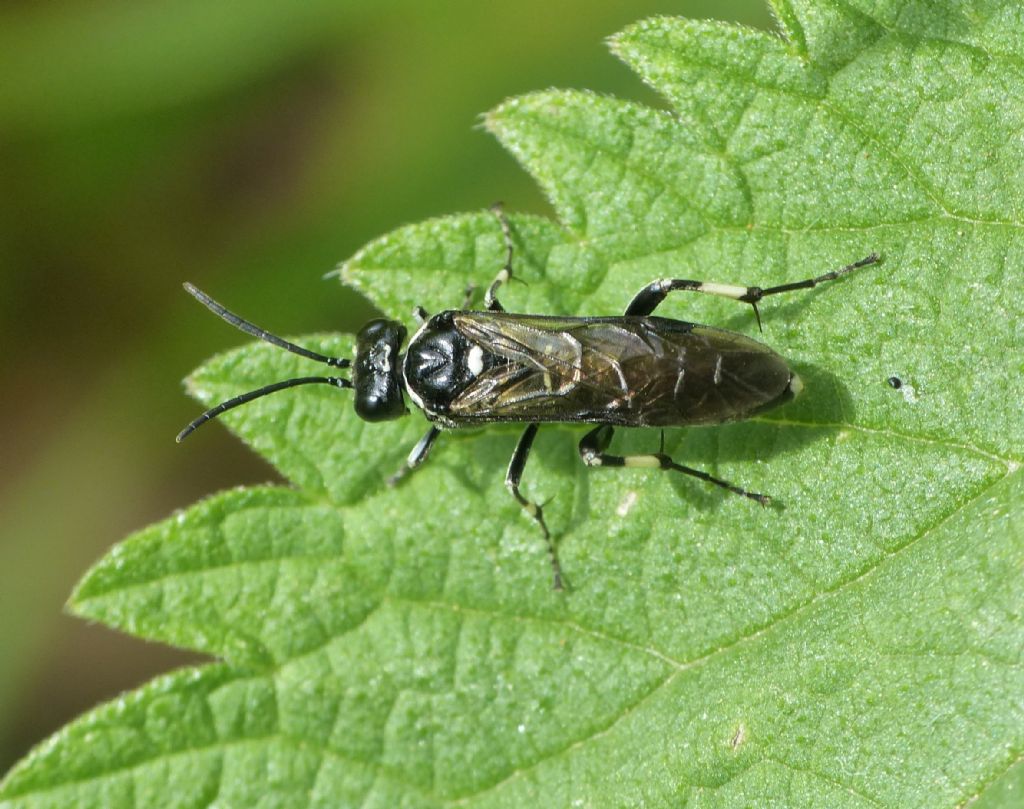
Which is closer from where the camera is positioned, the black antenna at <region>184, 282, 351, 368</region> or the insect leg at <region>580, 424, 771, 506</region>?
the insect leg at <region>580, 424, 771, 506</region>

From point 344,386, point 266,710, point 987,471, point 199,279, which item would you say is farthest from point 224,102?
point 987,471

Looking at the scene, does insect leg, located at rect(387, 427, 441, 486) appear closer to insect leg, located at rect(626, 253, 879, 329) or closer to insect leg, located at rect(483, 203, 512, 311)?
insect leg, located at rect(483, 203, 512, 311)

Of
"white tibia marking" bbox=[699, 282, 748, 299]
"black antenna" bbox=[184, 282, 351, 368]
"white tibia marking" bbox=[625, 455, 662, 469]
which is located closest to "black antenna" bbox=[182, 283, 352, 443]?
"black antenna" bbox=[184, 282, 351, 368]

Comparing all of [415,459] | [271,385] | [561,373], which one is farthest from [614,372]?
[271,385]

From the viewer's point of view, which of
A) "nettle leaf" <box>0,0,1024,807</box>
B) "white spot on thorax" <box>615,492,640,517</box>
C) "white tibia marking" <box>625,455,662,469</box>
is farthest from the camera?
"white spot on thorax" <box>615,492,640,517</box>

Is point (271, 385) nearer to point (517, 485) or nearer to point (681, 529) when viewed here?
point (517, 485)

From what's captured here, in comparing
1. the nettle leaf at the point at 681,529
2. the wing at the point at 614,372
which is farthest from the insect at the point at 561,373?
the nettle leaf at the point at 681,529
